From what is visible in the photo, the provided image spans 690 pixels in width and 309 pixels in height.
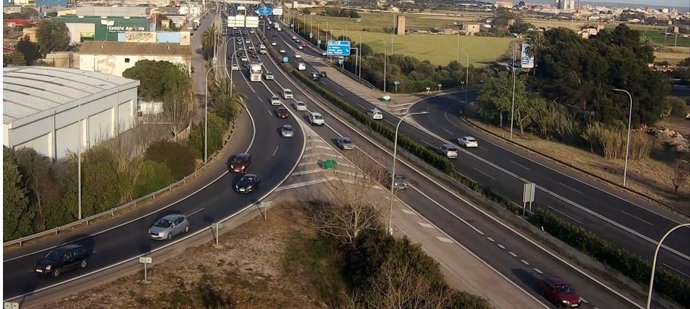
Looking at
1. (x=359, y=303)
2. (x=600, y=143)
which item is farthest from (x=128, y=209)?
(x=600, y=143)

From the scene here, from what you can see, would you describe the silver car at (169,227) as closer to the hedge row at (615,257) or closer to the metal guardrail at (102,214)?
the metal guardrail at (102,214)

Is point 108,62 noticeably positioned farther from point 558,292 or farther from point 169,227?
point 558,292

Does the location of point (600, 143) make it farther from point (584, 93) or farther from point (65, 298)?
point (65, 298)

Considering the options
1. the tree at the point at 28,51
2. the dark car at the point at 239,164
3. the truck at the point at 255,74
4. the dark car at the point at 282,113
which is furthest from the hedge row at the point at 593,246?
the tree at the point at 28,51

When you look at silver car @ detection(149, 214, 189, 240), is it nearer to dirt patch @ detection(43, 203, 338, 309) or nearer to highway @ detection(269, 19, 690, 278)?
dirt patch @ detection(43, 203, 338, 309)

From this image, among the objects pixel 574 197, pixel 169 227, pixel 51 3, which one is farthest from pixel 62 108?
pixel 51 3

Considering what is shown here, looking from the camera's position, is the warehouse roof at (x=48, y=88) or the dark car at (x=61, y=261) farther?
the warehouse roof at (x=48, y=88)
